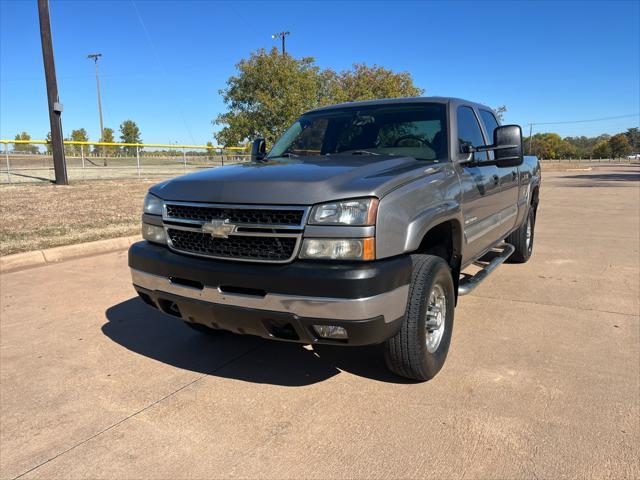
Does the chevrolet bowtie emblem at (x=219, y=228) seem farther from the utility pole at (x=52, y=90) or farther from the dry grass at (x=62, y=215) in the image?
the utility pole at (x=52, y=90)

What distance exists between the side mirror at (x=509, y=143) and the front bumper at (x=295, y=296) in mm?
1563

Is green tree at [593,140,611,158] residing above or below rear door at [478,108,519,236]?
above

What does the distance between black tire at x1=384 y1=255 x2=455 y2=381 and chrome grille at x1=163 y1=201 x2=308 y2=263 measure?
0.76 metres

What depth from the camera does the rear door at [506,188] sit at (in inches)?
189

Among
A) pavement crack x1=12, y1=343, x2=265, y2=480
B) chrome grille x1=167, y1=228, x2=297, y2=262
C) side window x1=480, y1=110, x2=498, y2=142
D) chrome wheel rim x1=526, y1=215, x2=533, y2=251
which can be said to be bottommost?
pavement crack x1=12, y1=343, x2=265, y2=480

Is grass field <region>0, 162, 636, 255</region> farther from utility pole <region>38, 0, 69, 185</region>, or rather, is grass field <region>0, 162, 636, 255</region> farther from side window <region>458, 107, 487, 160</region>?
side window <region>458, 107, 487, 160</region>

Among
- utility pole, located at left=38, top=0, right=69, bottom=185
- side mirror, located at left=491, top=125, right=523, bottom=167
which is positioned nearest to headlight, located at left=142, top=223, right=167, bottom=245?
side mirror, located at left=491, top=125, right=523, bottom=167

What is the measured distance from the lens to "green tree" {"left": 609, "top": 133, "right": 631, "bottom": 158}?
335 ft

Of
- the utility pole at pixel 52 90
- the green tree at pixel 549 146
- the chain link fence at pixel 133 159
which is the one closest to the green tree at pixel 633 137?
the green tree at pixel 549 146

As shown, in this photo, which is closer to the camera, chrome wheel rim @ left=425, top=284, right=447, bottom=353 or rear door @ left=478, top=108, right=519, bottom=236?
chrome wheel rim @ left=425, top=284, right=447, bottom=353

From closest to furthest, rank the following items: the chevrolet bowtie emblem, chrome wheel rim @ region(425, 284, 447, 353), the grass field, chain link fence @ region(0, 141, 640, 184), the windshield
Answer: the chevrolet bowtie emblem < chrome wheel rim @ region(425, 284, 447, 353) < the windshield < the grass field < chain link fence @ region(0, 141, 640, 184)

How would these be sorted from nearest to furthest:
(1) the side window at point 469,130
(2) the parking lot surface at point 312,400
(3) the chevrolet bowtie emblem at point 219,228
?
(2) the parking lot surface at point 312,400, (3) the chevrolet bowtie emblem at point 219,228, (1) the side window at point 469,130

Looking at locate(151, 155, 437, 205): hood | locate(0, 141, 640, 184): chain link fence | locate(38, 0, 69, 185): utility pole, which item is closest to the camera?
locate(151, 155, 437, 205): hood

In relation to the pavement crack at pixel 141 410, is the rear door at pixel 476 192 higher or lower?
higher
